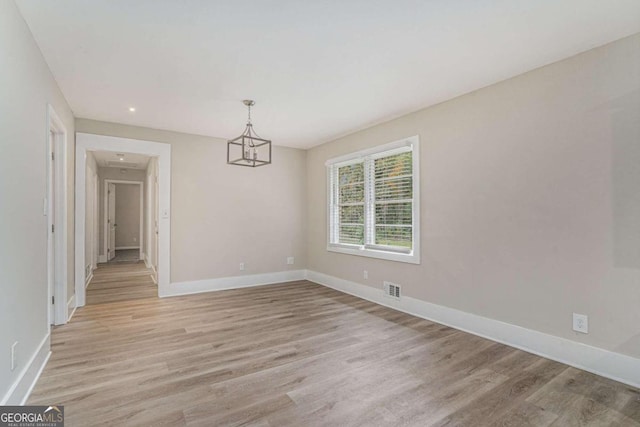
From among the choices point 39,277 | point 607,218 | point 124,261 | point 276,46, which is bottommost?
point 124,261

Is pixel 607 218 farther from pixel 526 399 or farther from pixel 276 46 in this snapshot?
pixel 276 46

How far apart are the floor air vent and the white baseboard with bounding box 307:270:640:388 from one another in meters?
0.07

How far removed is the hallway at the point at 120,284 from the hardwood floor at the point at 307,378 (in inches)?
43.5

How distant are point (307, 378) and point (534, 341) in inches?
81.2

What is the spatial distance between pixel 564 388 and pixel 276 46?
10.8ft

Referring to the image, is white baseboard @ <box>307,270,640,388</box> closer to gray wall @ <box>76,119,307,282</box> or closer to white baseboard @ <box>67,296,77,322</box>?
gray wall @ <box>76,119,307,282</box>

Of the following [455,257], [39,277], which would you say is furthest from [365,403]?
[39,277]

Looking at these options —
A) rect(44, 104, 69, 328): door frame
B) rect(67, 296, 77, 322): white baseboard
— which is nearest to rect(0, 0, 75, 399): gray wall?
rect(44, 104, 69, 328): door frame

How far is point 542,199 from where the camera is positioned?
9.14ft

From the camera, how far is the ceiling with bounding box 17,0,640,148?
6.72ft

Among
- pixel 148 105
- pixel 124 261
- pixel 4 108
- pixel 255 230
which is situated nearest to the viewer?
pixel 4 108

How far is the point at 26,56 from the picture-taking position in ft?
7.23

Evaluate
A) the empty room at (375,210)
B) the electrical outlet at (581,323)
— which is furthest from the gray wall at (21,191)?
the electrical outlet at (581,323)

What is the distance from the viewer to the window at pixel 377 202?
4090mm
